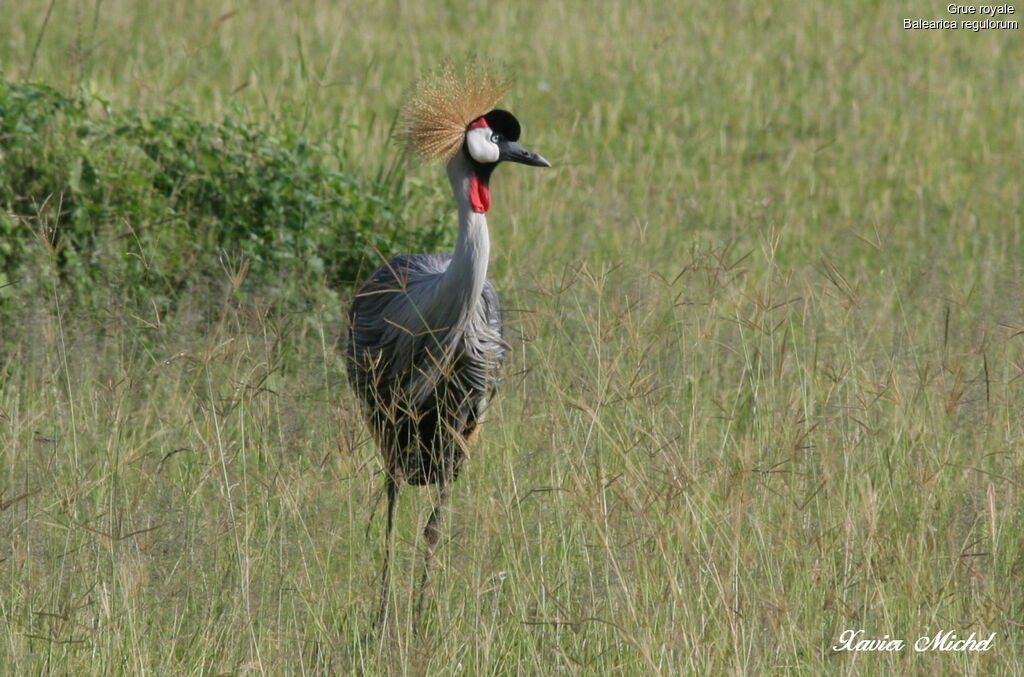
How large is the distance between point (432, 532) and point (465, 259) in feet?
2.34

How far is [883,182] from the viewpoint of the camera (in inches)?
277

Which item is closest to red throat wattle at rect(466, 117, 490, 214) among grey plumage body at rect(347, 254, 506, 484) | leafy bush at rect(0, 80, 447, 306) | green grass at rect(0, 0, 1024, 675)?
grey plumage body at rect(347, 254, 506, 484)

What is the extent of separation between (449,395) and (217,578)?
41.4 inches

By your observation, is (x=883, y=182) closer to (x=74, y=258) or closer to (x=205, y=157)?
(x=205, y=157)


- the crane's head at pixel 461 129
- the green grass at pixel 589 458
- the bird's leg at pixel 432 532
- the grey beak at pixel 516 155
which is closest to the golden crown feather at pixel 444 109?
the crane's head at pixel 461 129

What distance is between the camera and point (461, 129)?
3.67 meters

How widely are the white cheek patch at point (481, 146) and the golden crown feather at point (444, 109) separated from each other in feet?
0.10

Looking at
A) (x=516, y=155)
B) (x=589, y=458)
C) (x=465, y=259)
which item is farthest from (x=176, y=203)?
(x=589, y=458)

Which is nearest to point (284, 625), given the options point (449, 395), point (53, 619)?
point (53, 619)

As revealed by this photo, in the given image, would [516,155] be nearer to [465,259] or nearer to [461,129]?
[461,129]
